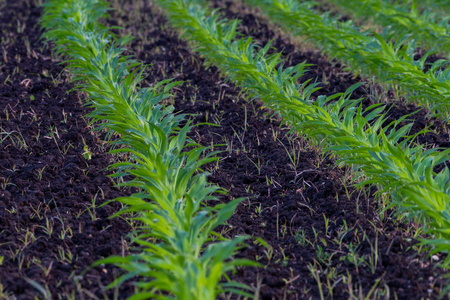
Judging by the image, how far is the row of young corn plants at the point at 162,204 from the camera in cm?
222

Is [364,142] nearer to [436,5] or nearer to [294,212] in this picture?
[294,212]

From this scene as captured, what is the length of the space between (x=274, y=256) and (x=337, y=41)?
3.15m

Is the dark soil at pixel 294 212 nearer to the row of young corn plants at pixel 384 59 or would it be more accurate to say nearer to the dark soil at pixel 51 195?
the row of young corn plants at pixel 384 59

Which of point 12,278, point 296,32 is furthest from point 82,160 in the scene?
point 296,32

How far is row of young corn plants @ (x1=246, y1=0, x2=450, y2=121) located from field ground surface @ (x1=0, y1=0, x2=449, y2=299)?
17cm

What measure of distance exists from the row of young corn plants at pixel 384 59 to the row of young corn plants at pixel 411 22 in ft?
1.34

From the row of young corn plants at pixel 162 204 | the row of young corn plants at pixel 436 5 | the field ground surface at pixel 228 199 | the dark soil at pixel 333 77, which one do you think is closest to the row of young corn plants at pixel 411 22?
the dark soil at pixel 333 77

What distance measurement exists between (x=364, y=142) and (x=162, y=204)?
1348 millimetres

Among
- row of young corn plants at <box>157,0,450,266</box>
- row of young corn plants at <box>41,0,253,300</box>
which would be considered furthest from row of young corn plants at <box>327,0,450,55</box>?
row of young corn plants at <box>41,0,253,300</box>

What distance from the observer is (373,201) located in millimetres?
3217

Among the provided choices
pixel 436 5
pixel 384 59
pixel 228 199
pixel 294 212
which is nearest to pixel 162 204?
pixel 228 199

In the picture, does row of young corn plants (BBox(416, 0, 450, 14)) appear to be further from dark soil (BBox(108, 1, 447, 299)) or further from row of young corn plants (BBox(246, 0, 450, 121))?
dark soil (BBox(108, 1, 447, 299))

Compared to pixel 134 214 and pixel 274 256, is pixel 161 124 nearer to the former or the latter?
pixel 134 214

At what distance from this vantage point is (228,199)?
335cm
